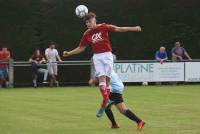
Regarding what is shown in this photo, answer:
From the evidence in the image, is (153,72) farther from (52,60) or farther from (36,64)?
(36,64)

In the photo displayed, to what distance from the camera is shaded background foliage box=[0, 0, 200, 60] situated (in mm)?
33656

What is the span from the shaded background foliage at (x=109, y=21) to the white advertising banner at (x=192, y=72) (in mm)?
2878

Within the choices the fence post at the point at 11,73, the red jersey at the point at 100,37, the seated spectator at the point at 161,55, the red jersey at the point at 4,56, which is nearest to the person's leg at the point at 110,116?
the red jersey at the point at 100,37

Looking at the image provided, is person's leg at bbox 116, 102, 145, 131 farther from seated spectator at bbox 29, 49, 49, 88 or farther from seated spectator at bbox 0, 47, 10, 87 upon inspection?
seated spectator at bbox 0, 47, 10, 87

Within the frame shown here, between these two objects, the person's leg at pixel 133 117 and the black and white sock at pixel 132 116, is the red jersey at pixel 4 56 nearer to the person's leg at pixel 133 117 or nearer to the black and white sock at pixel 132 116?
the person's leg at pixel 133 117

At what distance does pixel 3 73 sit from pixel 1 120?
16435mm

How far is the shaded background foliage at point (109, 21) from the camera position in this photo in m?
33.7

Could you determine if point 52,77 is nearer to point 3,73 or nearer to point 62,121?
point 3,73

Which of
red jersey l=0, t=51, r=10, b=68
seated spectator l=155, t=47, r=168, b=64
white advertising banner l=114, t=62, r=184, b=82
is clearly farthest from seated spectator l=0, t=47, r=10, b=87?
seated spectator l=155, t=47, r=168, b=64

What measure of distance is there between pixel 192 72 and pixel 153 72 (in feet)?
6.40

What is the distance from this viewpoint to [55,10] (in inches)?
1344

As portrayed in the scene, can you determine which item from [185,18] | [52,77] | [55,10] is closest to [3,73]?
[52,77]

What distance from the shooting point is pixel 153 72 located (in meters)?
32.4

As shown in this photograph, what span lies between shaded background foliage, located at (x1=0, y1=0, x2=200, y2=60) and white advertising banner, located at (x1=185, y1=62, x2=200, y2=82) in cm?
288
